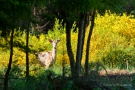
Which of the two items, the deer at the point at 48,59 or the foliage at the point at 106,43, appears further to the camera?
the deer at the point at 48,59

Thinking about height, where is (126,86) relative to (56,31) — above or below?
below

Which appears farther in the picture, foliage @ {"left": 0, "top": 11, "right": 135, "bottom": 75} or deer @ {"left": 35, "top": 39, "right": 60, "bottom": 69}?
deer @ {"left": 35, "top": 39, "right": 60, "bottom": 69}

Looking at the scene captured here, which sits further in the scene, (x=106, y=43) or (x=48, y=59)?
(x=106, y=43)

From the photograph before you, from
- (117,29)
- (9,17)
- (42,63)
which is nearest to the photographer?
(9,17)

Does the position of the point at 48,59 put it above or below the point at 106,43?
below

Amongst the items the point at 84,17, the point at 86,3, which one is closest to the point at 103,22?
the point at 84,17

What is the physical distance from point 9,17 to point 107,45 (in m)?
12.1

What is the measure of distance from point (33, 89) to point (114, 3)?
13.0 ft

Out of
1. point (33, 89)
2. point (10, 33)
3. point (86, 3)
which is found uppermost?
point (86, 3)

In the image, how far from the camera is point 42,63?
19578 mm

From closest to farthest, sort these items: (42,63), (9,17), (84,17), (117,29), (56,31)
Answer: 1. (9,17)
2. (84,17)
3. (42,63)
4. (117,29)
5. (56,31)

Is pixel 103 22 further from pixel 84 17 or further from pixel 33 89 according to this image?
pixel 33 89

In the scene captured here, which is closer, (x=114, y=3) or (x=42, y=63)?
(x=114, y=3)

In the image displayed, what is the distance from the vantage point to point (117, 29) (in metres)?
21.4
